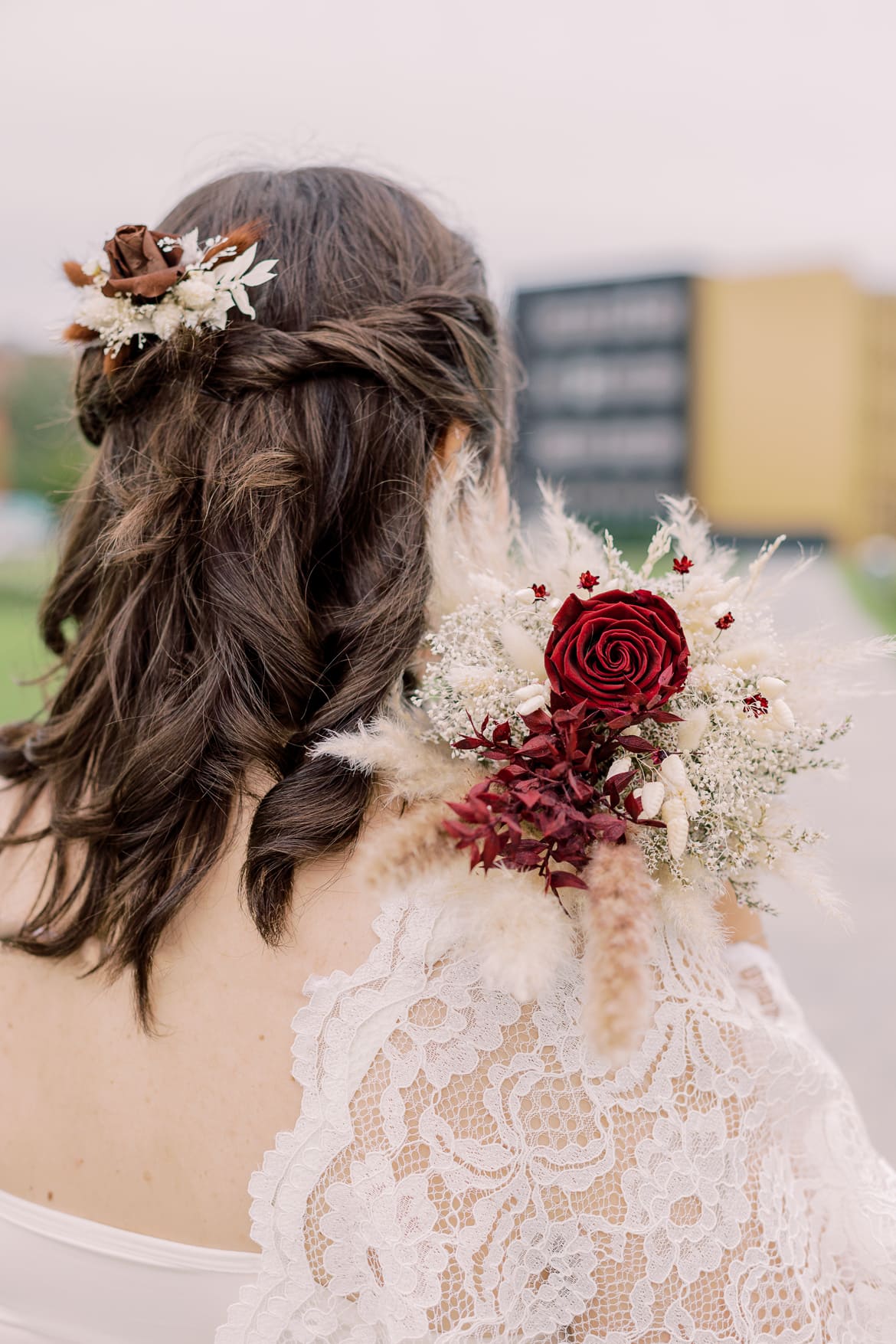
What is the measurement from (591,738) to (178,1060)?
59 cm

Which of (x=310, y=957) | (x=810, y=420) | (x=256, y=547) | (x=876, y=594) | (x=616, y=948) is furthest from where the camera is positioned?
(x=810, y=420)

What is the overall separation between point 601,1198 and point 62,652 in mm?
1128

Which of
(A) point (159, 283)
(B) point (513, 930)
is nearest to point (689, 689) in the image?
(B) point (513, 930)

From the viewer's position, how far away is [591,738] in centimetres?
103

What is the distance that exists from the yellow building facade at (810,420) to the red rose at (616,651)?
39.4 m

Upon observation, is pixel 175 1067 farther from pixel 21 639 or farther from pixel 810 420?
pixel 810 420

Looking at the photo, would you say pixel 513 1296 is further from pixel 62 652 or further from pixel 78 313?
pixel 78 313

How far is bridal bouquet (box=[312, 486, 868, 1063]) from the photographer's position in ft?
2.98

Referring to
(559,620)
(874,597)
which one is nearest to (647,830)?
(559,620)

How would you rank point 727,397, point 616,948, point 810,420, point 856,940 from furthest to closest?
point 727,397, point 810,420, point 856,940, point 616,948

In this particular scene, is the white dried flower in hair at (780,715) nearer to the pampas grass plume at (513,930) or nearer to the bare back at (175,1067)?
the pampas grass plume at (513,930)

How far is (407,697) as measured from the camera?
1.26 m

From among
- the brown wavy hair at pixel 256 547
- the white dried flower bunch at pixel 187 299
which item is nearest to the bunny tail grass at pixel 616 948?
the brown wavy hair at pixel 256 547

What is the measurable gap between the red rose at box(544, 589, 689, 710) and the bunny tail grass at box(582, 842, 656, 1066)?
0.52 feet
